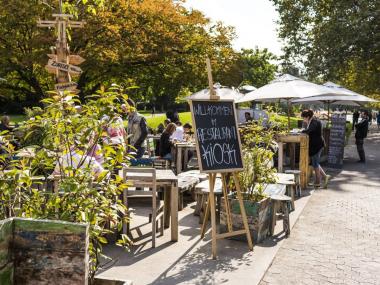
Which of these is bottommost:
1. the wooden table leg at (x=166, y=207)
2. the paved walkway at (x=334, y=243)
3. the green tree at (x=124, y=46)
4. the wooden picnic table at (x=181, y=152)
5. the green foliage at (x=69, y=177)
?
→ the paved walkway at (x=334, y=243)

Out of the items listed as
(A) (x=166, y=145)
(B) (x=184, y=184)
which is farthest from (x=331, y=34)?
(B) (x=184, y=184)

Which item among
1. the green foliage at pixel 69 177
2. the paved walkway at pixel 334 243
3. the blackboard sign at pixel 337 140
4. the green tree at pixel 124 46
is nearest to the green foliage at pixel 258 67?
the green tree at pixel 124 46

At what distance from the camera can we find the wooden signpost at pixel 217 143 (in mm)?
5945

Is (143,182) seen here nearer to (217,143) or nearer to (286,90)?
(217,143)

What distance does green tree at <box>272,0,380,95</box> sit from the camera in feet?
78.9

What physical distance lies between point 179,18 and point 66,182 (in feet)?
64.2

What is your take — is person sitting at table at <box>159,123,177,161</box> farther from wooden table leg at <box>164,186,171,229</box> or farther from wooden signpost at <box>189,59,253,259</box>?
wooden signpost at <box>189,59,253,259</box>

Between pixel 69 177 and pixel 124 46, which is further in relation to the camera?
pixel 124 46

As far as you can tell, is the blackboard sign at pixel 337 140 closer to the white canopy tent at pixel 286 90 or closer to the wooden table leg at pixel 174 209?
the white canopy tent at pixel 286 90

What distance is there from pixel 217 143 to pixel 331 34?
20982 millimetres

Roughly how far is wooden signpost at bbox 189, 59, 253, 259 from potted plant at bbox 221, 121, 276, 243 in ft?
0.74

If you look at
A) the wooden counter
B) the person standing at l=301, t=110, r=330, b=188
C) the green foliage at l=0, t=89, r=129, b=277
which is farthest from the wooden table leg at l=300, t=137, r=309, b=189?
the green foliage at l=0, t=89, r=129, b=277

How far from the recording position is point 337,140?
48.4ft

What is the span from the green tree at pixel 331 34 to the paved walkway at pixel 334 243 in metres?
15.7
